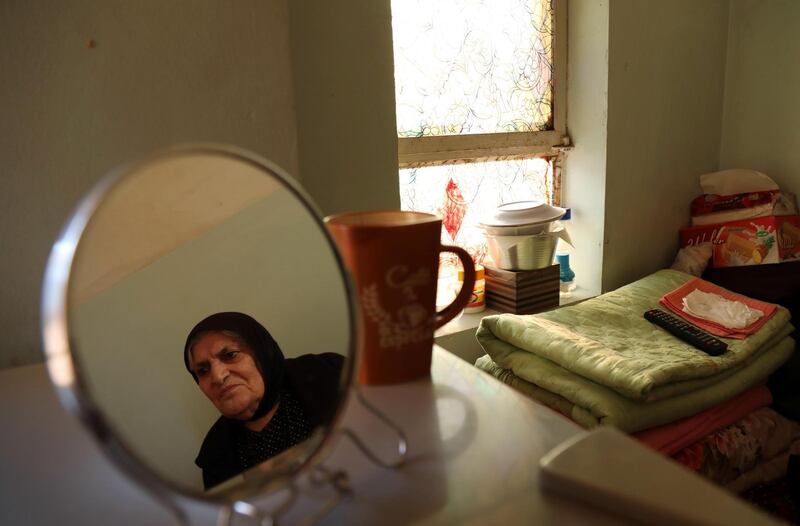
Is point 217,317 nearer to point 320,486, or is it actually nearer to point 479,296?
point 320,486

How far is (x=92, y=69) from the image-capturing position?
2.00 feet

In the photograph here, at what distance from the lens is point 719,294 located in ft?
4.10

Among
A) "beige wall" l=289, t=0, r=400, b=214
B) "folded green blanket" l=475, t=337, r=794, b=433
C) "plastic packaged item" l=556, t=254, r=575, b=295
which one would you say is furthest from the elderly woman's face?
"plastic packaged item" l=556, t=254, r=575, b=295

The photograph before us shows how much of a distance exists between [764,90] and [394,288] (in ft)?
5.29

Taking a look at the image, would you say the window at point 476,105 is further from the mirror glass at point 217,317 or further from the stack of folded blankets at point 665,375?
the mirror glass at point 217,317

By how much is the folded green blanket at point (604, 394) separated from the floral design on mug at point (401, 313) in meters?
0.59

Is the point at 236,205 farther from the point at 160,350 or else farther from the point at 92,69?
the point at 92,69

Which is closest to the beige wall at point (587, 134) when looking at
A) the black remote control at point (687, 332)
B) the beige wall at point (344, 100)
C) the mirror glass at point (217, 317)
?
the black remote control at point (687, 332)

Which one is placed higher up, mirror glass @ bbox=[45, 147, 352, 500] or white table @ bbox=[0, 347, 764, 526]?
mirror glass @ bbox=[45, 147, 352, 500]

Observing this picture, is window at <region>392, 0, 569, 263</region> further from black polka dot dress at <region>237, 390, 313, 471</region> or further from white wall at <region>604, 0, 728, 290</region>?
black polka dot dress at <region>237, 390, 313, 471</region>

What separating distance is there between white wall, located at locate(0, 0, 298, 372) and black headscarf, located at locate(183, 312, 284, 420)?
30 cm

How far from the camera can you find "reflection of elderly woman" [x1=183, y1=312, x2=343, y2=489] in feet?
1.24

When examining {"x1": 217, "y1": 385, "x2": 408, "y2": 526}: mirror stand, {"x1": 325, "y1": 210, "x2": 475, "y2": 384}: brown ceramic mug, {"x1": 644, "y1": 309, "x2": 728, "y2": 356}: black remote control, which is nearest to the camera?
{"x1": 217, "y1": 385, "x2": 408, "y2": 526}: mirror stand

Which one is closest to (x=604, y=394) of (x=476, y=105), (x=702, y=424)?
(x=702, y=424)
